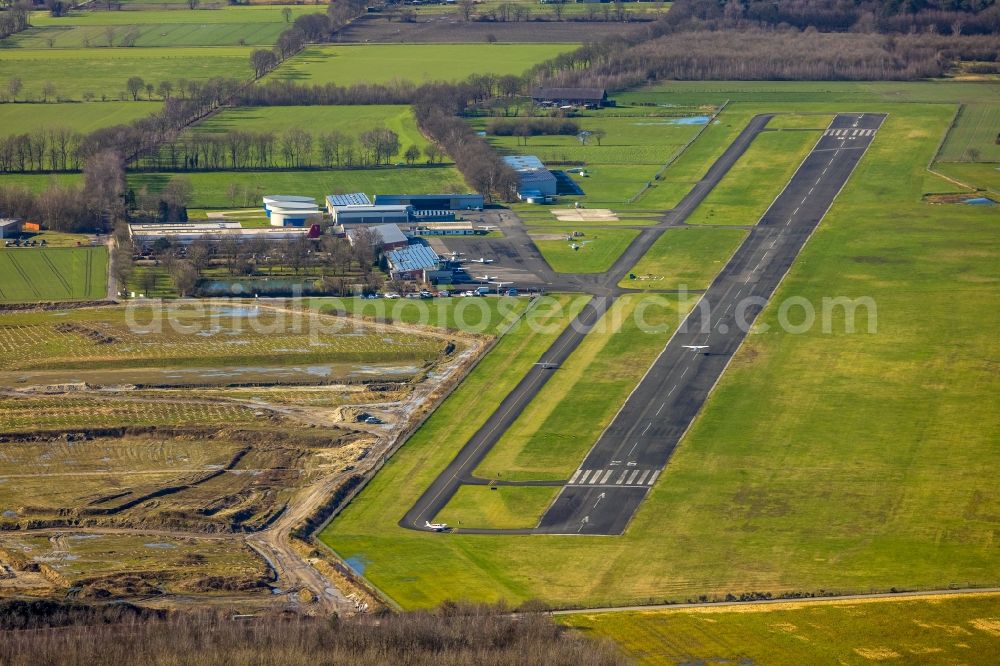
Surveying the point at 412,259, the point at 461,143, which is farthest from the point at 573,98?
the point at 412,259

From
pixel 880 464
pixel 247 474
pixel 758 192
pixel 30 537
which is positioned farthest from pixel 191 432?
pixel 758 192

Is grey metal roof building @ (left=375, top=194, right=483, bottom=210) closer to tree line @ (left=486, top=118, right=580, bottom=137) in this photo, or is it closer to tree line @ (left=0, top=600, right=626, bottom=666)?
tree line @ (left=486, top=118, right=580, bottom=137)

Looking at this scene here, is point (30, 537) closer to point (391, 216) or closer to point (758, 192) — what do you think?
point (391, 216)

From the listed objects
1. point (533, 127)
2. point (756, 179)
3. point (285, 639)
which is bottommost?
point (756, 179)

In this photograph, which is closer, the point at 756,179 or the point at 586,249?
the point at 586,249

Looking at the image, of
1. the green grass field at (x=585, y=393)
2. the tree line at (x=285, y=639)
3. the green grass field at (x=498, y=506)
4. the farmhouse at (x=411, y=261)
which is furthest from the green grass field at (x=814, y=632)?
the farmhouse at (x=411, y=261)

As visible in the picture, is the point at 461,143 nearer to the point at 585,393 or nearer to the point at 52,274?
the point at 52,274
